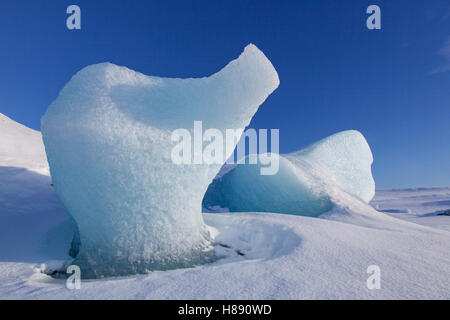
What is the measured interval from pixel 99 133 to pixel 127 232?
97 cm

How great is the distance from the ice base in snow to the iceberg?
143 inches

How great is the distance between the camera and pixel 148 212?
275cm

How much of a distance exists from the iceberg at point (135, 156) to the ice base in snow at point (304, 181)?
11.9ft

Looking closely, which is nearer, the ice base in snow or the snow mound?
the snow mound

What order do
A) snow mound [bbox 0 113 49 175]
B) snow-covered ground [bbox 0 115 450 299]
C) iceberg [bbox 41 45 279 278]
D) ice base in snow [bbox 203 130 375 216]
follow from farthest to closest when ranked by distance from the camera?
ice base in snow [bbox 203 130 375 216]
snow mound [bbox 0 113 49 175]
iceberg [bbox 41 45 279 278]
snow-covered ground [bbox 0 115 450 299]

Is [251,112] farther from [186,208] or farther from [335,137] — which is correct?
[335,137]

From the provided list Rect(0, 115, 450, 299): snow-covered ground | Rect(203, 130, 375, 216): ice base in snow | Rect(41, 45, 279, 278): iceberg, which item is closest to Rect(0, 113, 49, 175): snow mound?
Rect(0, 115, 450, 299): snow-covered ground

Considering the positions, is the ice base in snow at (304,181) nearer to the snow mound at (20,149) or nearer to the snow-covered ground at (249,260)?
the snow-covered ground at (249,260)

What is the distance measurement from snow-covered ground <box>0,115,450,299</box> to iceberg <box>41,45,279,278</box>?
0.30 metres

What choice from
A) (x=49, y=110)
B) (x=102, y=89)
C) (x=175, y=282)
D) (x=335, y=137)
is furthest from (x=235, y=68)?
(x=335, y=137)

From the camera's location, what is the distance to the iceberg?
2.66 meters

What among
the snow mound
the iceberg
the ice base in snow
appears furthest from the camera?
the ice base in snow

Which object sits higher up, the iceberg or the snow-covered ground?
the iceberg

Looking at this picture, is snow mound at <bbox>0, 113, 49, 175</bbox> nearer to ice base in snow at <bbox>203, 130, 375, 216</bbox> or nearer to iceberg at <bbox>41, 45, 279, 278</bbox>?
iceberg at <bbox>41, 45, 279, 278</bbox>
